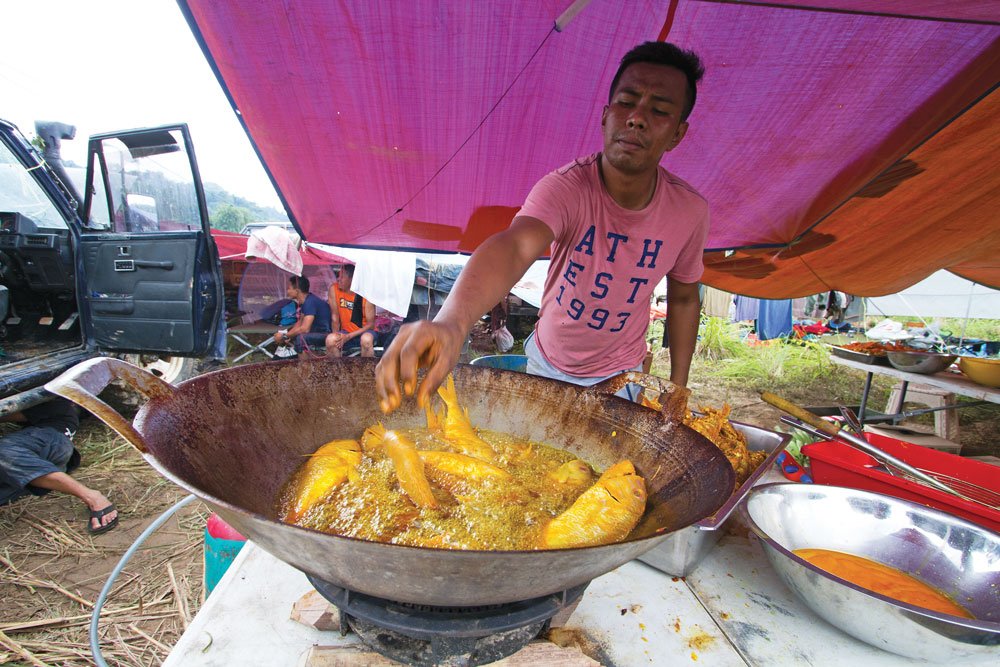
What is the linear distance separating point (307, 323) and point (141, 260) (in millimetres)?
2939

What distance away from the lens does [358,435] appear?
1.84 m

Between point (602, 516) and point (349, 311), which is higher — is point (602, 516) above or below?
above

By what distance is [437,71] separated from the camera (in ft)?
8.36

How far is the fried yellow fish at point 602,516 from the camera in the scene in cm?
112

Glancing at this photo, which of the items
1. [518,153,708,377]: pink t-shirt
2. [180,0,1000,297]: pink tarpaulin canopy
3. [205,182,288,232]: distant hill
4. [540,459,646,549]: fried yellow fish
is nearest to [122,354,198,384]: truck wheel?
[180,0,1000,297]: pink tarpaulin canopy

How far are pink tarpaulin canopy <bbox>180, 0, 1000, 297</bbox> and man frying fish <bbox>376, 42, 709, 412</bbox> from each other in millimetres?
644

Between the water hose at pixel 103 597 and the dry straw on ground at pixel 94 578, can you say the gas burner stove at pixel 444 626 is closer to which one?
the water hose at pixel 103 597

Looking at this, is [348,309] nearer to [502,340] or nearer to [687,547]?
[502,340]

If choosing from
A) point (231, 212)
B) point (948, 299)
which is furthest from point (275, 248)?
point (231, 212)

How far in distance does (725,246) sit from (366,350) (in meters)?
5.28

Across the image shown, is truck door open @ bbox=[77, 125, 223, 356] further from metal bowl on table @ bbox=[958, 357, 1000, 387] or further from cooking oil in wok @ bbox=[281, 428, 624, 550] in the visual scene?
metal bowl on table @ bbox=[958, 357, 1000, 387]

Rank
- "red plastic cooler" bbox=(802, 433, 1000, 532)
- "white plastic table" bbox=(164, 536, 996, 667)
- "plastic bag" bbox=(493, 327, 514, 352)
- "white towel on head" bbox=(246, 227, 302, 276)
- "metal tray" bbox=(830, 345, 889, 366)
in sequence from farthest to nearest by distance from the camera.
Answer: "plastic bag" bbox=(493, 327, 514, 352)
"white towel on head" bbox=(246, 227, 302, 276)
"metal tray" bbox=(830, 345, 889, 366)
"red plastic cooler" bbox=(802, 433, 1000, 532)
"white plastic table" bbox=(164, 536, 996, 667)

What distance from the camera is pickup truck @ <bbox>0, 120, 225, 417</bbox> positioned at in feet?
14.1

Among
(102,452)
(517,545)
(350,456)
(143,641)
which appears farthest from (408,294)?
(517,545)
